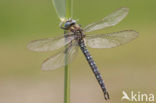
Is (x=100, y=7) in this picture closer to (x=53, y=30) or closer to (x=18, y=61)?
(x=53, y=30)

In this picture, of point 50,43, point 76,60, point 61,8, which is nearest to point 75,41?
point 50,43

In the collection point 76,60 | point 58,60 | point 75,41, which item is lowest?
point 58,60

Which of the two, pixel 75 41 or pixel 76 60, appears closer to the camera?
pixel 75 41

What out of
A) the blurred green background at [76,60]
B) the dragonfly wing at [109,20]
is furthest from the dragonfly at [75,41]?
the blurred green background at [76,60]

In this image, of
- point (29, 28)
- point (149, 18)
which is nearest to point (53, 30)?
point (29, 28)

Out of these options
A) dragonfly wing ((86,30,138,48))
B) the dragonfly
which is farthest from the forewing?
dragonfly wing ((86,30,138,48))

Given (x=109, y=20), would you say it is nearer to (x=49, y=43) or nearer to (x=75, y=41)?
(x=75, y=41)
